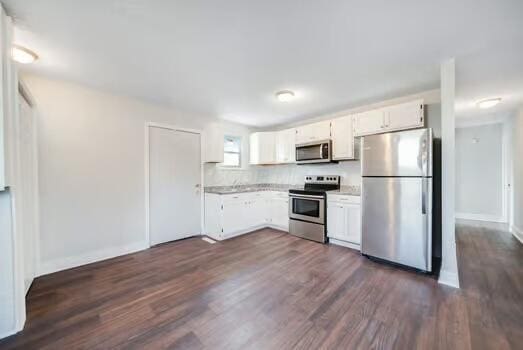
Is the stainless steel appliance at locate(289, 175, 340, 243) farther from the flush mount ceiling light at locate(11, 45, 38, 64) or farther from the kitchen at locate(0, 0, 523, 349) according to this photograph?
the flush mount ceiling light at locate(11, 45, 38, 64)

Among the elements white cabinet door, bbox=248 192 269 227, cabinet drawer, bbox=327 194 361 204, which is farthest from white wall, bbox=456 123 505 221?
white cabinet door, bbox=248 192 269 227

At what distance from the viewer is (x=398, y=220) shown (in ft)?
8.70

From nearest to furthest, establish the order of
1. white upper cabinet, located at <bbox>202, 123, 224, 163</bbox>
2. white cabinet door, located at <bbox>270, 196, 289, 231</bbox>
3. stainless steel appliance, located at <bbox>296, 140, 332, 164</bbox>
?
stainless steel appliance, located at <bbox>296, 140, 332, 164</bbox> → white upper cabinet, located at <bbox>202, 123, 224, 163</bbox> → white cabinet door, located at <bbox>270, 196, 289, 231</bbox>

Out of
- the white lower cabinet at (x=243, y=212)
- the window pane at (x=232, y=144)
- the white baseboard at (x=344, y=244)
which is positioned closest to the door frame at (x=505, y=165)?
the white baseboard at (x=344, y=244)

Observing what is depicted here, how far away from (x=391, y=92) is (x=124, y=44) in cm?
339

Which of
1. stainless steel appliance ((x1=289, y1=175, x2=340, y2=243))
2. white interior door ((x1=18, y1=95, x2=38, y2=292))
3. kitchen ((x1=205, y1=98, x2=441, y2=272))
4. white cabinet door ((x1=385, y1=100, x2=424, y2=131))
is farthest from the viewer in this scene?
stainless steel appliance ((x1=289, y1=175, x2=340, y2=243))

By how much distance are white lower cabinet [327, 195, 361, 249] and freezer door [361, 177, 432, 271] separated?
28 centimetres

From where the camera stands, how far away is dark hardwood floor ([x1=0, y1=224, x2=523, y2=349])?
152 cm

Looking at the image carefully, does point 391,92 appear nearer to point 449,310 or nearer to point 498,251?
point 449,310

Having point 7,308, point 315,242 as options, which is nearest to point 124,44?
point 7,308

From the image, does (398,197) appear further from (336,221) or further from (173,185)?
(173,185)

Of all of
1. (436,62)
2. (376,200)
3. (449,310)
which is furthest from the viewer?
(376,200)

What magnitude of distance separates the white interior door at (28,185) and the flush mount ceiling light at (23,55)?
37cm

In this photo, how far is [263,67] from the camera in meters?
2.34
